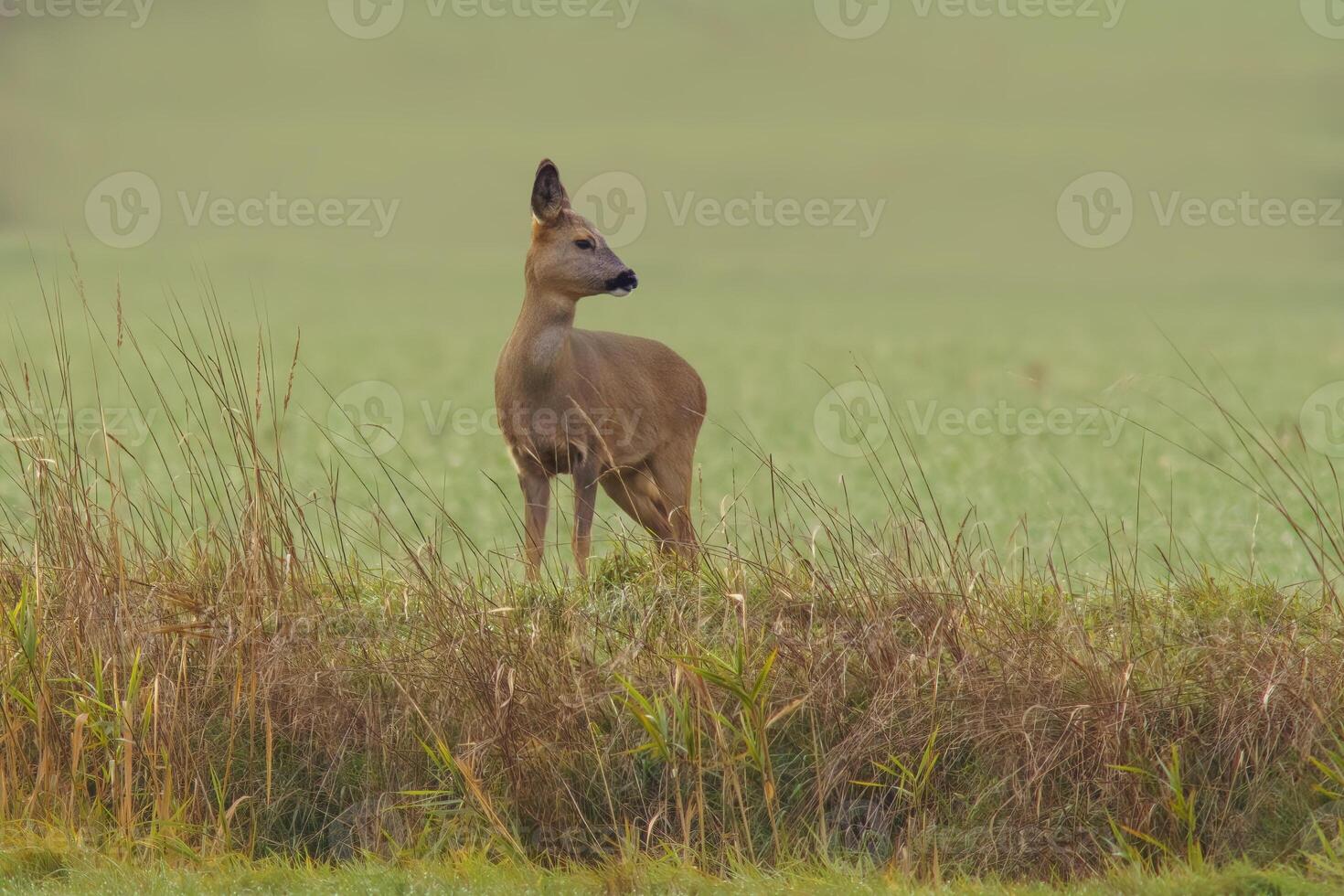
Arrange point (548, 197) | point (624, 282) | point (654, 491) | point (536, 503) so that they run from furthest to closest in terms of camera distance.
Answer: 1. point (654, 491)
2. point (536, 503)
3. point (548, 197)
4. point (624, 282)

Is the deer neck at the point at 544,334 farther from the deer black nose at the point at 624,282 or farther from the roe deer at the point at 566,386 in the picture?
the deer black nose at the point at 624,282

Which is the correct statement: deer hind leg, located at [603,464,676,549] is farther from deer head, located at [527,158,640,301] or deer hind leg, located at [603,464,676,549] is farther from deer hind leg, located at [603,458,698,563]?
deer head, located at [527,158,640,301]

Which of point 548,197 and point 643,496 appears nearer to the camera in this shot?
point 548,197

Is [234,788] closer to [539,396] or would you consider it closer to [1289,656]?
[539,396]

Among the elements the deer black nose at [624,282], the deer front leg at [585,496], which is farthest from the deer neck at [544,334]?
the deer front leg at [585,496]

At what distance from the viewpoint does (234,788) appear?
18.0 ft

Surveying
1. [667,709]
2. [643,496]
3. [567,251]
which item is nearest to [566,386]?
[567,251]

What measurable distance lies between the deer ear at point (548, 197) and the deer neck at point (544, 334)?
38 cm

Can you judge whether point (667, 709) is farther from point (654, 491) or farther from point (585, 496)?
point (654, 491)

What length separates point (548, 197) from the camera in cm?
778

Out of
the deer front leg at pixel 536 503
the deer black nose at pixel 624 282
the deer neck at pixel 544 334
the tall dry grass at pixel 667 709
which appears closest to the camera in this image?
the tall dry grass at pixel 667 709

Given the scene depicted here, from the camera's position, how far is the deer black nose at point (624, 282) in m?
7.65

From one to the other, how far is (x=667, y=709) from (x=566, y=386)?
2.87 meters

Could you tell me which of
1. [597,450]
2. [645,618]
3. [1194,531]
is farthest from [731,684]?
[1194,531]
